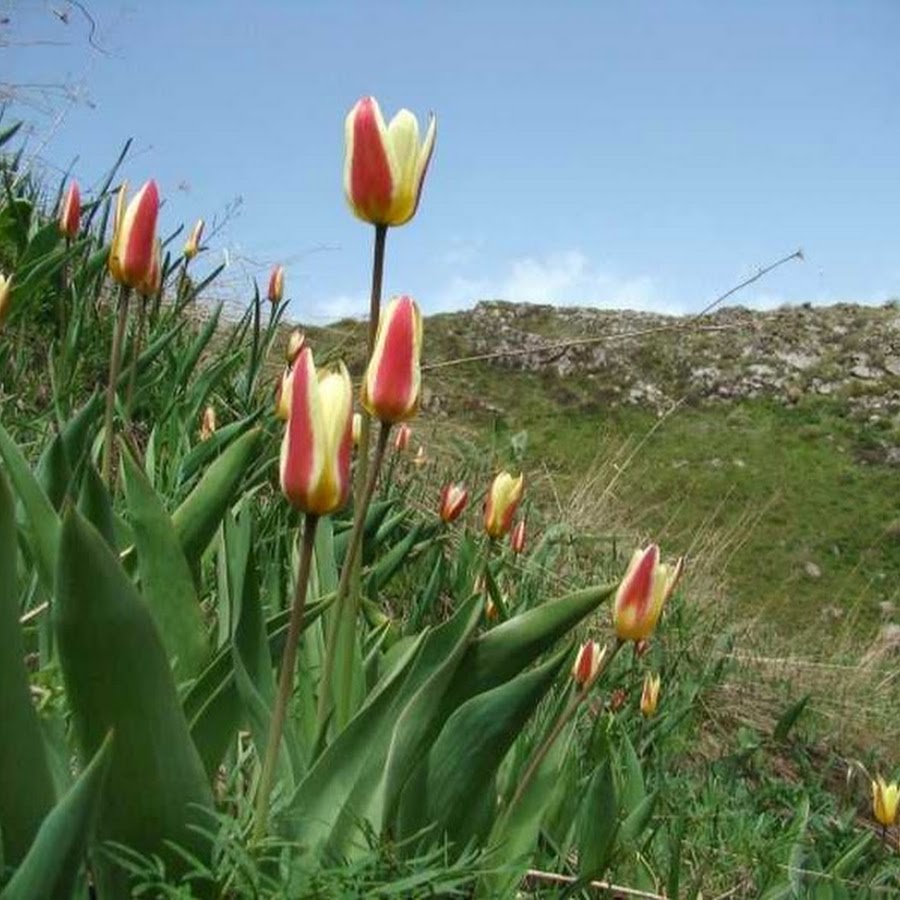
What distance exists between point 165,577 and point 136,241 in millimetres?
411

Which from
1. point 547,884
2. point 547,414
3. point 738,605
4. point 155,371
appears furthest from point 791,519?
point 547,884

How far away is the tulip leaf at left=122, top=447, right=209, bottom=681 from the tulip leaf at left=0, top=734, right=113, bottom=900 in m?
0.37

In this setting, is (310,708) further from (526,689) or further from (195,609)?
(526,689)

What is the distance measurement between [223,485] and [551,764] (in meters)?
0.47

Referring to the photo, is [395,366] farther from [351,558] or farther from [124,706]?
[124,706]

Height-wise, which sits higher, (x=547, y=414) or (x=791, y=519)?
(x=547, y=414)

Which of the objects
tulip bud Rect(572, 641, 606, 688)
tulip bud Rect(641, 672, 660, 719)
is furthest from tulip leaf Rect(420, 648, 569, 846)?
tulip bud Rect(641, 672, 660, 719)

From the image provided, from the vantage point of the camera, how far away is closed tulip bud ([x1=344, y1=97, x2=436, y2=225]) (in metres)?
Result: 1.09

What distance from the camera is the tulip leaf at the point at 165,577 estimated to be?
1.24 meters

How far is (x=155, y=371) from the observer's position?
3311 mm

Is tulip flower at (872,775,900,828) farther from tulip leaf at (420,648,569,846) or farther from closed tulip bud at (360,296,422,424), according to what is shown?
closed tulip bud at (360,296,422,424)

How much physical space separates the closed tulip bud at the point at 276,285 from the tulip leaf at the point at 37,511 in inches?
70.3

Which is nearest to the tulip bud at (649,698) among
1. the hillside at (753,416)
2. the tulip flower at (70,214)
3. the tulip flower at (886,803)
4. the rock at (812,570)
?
the tulip flower at (886,803)

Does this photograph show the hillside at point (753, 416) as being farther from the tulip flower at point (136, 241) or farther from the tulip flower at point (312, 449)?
the tulip flower at point (312, 449)
